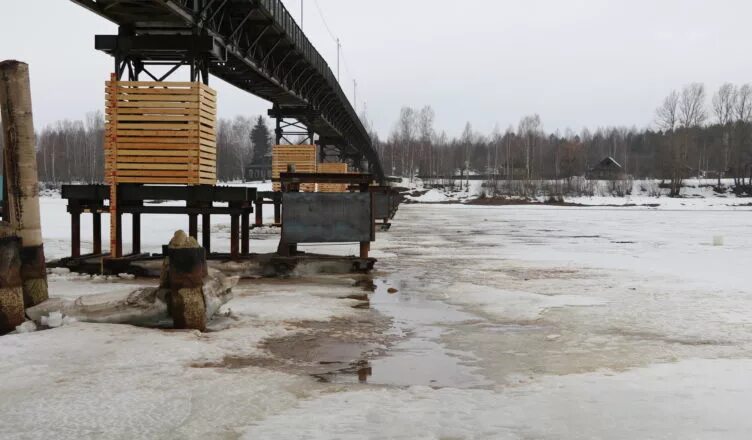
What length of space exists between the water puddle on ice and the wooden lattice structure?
16.8 ft

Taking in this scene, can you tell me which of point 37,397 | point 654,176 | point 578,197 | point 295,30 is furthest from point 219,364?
point 654,176

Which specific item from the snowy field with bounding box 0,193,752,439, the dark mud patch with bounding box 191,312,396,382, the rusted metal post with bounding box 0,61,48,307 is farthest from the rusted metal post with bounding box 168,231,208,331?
the rusted metal post with bounding box 0,61,48,307

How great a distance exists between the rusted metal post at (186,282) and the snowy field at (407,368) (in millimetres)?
268

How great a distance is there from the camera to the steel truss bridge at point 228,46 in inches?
486

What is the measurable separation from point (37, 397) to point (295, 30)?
59.1ft

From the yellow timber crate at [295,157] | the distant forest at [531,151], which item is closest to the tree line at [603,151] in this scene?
the distant forest at [531,151]

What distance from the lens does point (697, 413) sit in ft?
15.0

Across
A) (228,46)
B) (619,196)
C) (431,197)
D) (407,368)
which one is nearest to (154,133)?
(228,46)

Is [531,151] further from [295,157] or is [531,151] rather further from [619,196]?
[295,157]

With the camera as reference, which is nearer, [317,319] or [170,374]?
[170,374]

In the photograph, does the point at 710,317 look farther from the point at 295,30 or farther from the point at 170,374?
the point at 295,30

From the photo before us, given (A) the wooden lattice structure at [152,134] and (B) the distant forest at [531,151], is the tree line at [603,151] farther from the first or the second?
(A) the wooden lattice structure at [152,134]

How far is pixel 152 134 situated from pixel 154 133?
0.04 metres

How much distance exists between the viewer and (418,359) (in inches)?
244
